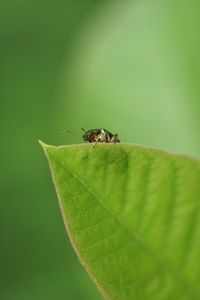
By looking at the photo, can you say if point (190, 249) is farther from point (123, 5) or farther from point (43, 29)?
point (43, 29)

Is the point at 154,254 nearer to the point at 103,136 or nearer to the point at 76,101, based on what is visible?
the point at 103,136

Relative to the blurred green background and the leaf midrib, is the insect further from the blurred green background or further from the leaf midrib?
the leaf midrib

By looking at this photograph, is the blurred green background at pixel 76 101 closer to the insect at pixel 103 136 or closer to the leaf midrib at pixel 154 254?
the insect at pixel 103 136

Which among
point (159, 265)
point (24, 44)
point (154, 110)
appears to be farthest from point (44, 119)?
point (159, 265)

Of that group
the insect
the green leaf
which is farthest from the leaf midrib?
the insect

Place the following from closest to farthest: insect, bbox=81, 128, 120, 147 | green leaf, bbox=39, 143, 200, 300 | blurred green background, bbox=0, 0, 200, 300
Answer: green leaf, bbox=39, 143, 200, 300
insect, bbox=81, 128, 120, 147
blurred green background, bbox=0, 0, 200, 300

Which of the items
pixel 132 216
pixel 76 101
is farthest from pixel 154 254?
pixel 76 101

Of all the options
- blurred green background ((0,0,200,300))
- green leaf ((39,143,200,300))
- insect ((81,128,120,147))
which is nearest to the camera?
green leaf ((39,143,200,300))

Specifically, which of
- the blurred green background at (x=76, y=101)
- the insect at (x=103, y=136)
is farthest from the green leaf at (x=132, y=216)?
the blurred green background at (x=76, y=101)
